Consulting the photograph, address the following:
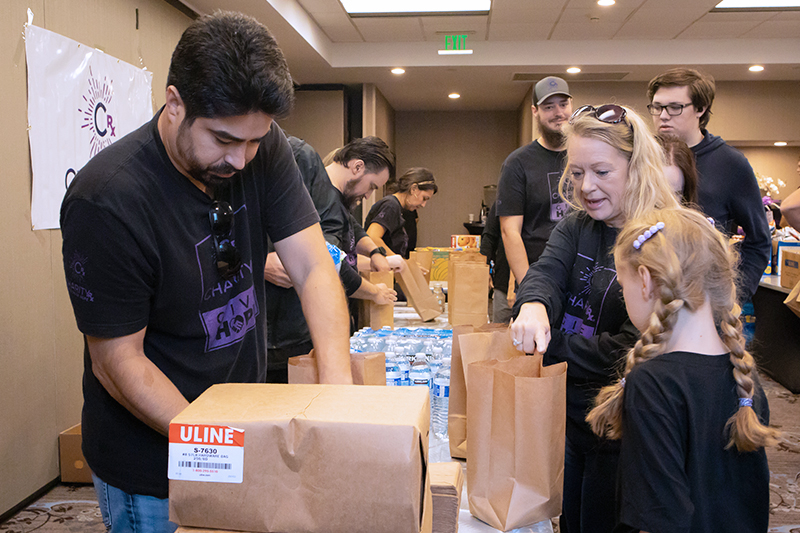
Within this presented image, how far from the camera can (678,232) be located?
107cm

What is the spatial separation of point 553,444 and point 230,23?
2.80 ft

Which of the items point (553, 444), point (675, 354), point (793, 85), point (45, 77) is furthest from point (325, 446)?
point (793, 85)

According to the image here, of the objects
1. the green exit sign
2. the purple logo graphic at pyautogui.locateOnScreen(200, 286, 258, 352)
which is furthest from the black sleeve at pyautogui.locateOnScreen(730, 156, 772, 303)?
the green exit sign

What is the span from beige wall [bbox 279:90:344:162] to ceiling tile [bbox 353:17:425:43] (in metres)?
1.19

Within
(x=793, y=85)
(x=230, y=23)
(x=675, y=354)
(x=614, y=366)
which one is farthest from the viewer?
(x=793, y=85)

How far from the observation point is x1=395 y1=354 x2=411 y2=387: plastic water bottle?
1559mm

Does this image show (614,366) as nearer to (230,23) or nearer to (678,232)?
(678,232)

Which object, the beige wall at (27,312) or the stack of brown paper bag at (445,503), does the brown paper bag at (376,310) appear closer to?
the beige wall at (27,312)

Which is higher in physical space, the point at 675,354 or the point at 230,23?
the point at 230,23

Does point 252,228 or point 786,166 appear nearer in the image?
point 252,228

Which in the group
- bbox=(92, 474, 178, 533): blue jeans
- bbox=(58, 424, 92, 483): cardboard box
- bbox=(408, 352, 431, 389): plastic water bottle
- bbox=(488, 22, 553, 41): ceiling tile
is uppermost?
bbox=(488, 22, 553, 41): ceiling tile

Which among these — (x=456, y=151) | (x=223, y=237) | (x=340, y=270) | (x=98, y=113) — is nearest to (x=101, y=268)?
(x=223, y=237)

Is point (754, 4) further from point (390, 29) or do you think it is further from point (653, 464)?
point (653, 464)

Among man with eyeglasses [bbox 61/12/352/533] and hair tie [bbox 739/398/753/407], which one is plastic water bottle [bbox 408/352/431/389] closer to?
man with eyeglasses [bbox 61/12/352/533]
